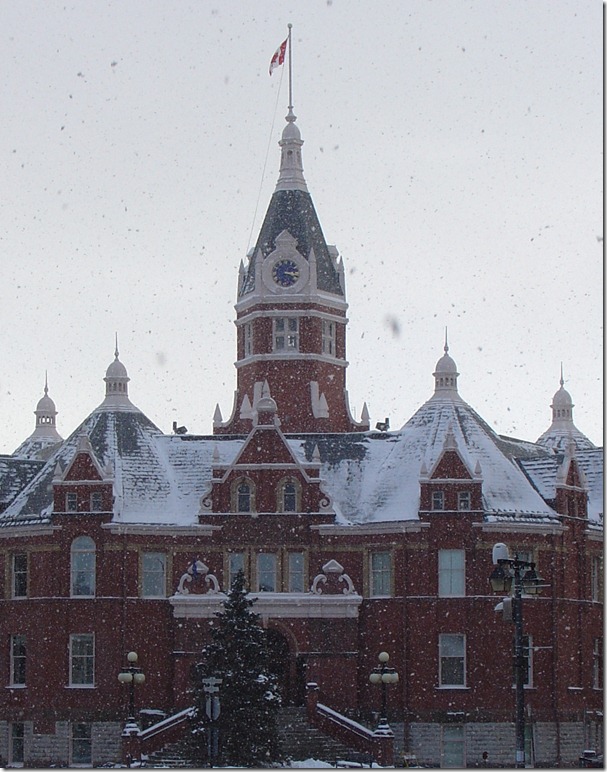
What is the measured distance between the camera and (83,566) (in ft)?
235

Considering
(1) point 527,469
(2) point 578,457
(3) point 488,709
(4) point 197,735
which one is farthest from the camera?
(2) point 578,457

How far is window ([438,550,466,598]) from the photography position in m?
70.8

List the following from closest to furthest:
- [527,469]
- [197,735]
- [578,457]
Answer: [197,735]
[527,469]
[578,457]

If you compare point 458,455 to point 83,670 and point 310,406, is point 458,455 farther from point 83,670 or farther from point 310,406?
point 83,670

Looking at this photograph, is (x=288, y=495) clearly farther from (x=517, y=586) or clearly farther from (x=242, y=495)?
(x=517, y=586)

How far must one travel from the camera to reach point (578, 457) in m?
84.5

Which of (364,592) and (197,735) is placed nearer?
(197,735)

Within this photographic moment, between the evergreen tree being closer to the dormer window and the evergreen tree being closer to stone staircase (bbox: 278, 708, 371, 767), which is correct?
stone staircase (bbox: 278, 708, 371, 767)

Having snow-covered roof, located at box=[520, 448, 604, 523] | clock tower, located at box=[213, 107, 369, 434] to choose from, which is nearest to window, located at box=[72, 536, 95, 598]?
clock tower, located at box=[213, 107, 369, 434]

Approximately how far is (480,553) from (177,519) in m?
12.2

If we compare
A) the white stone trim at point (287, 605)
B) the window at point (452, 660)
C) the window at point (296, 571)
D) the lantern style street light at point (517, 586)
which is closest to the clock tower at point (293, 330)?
the window at point (296, 571)

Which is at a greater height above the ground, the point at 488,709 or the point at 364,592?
the point at 364,592

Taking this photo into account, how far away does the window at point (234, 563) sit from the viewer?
237 ft

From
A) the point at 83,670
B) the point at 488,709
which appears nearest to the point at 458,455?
the point at 488,709
